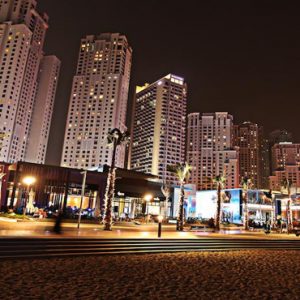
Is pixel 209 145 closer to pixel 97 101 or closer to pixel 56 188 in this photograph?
pixel 97 101

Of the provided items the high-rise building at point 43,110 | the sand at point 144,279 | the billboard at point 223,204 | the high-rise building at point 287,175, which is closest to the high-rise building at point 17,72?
the high-rise building at point 43,110

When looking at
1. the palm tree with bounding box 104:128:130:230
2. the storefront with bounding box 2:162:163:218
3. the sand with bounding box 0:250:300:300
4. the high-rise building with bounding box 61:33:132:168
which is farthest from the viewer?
the high-rise building with bounding box 61:33:132:168

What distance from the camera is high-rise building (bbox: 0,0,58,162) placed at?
384ft

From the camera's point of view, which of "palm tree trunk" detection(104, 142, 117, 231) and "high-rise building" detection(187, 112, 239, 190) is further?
"high-rise building" detection(187, 112, 239, 190)

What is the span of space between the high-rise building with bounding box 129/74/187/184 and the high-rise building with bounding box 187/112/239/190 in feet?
79.0

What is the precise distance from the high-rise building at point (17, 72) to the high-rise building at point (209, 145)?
93194 mm

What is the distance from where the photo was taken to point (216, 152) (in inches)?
7087

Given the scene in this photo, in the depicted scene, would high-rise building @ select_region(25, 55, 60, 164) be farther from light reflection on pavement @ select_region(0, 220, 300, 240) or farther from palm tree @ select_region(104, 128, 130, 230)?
light reflection on pavement @ select_region(0, 220, 300, 240)

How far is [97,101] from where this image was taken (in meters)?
142

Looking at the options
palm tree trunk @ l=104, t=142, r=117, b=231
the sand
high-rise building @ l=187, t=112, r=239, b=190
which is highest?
high-rise building @ l=187, t=112, r=239, b=190

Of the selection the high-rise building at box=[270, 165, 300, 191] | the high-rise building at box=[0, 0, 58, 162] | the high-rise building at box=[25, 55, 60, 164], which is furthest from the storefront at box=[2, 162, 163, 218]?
the high-rise building at box=[270, 165, 300, 191]

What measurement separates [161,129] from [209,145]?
134 ft

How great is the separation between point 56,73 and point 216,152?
94631 millimetres

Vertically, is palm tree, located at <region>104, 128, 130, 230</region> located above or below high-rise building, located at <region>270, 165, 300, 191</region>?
below
